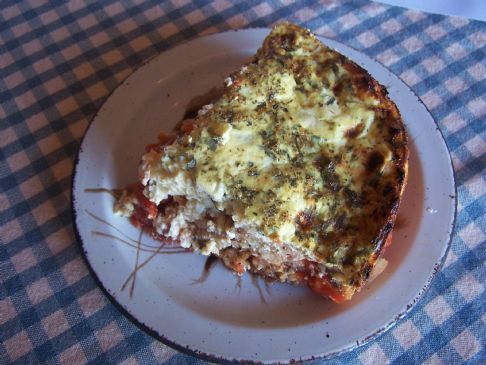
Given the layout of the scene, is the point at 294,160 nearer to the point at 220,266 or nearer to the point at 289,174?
the point at 289,174

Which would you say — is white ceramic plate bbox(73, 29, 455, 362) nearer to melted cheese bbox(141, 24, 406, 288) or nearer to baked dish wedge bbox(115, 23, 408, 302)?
baked dish wedge bbox(115, 23, 408, 302)

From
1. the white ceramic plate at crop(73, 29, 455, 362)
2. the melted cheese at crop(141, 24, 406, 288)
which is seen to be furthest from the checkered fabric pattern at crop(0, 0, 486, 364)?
the melted cheese at crop(141, 24, 406, 288)

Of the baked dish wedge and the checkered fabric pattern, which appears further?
the checkered fabric pattern

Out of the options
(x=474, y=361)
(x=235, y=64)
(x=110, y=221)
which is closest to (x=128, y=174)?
(x=110, y=221)

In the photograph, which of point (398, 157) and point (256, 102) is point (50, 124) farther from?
point (398, 157)

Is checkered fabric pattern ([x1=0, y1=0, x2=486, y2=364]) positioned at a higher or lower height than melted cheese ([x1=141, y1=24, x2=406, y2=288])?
lower

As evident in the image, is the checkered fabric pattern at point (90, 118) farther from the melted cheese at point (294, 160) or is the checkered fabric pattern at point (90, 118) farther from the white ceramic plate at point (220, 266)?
the melted cheese at point (294, 160)
